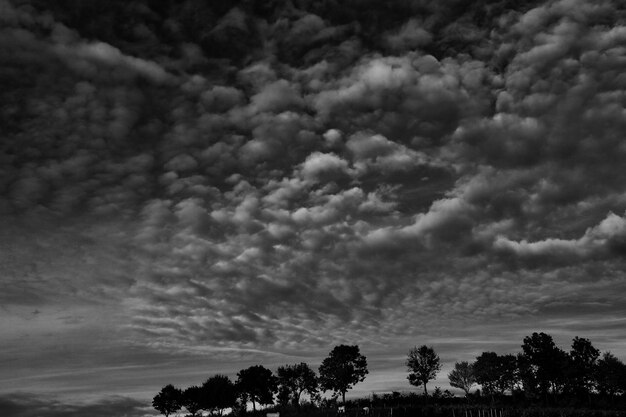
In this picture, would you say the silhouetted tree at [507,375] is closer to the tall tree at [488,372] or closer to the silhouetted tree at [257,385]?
the tall tree at [488,372]

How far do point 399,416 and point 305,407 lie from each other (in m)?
18.7

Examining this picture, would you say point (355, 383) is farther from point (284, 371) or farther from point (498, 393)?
point (498, 393)

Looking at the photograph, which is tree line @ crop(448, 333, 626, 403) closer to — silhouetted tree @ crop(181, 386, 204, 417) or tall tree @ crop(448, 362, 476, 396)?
tall tree @ crop(448, 362, 476, 396)

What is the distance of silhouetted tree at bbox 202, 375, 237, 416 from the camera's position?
13488cm

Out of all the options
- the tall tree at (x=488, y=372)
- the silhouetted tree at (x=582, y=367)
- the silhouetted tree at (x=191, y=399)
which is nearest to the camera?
the silhouetted tree at (x=582, y=367)

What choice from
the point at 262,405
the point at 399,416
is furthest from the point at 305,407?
the point at 262,405

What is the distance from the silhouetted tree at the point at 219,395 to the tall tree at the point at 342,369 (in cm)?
2344

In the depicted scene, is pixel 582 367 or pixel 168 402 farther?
pixel 168 402

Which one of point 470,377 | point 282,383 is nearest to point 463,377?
point 470,377

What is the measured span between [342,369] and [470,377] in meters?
39.3

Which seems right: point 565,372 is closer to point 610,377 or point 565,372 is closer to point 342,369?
point 610,377

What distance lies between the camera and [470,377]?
145m

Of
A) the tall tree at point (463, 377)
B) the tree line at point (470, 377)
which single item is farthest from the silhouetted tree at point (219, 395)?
the tall tree at point (463, 377)

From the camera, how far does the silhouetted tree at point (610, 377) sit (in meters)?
120
